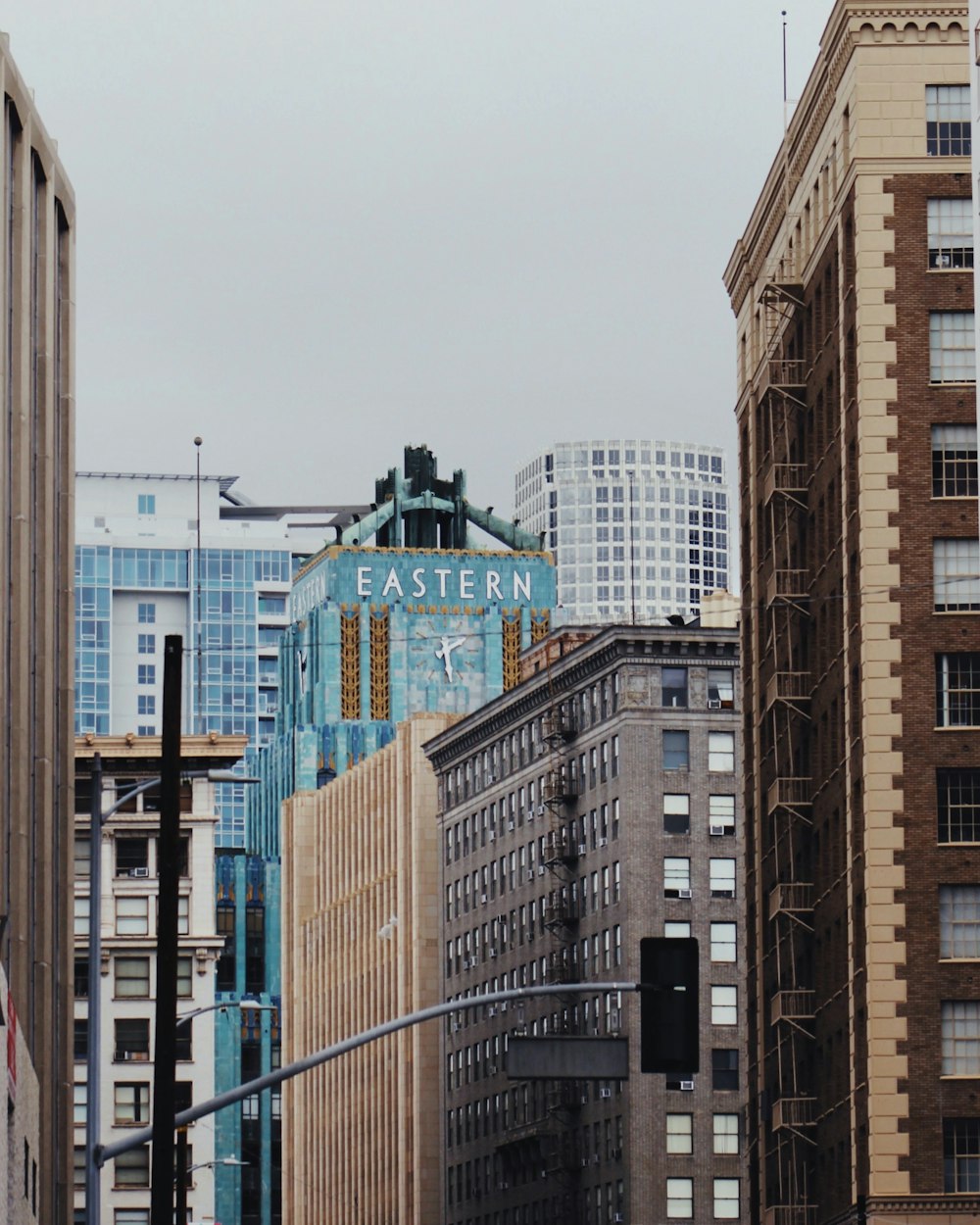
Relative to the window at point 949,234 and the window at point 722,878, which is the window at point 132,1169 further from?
the window at point 949,234

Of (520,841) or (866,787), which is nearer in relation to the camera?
(866,787)

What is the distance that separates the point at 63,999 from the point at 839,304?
113 ft

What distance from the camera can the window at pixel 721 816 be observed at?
549 feet

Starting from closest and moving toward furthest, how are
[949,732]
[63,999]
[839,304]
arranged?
1. [63,999]
2. [949,732]
3. [839,304]

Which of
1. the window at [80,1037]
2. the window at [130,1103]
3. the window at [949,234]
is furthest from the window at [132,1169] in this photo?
the window at [949,234]

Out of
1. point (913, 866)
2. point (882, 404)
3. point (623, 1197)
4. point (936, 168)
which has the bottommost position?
point (623, 1197)

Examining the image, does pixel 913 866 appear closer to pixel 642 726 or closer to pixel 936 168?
pixel 936 168

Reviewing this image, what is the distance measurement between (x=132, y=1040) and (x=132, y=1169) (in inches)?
231

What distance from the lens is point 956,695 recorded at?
103 metres

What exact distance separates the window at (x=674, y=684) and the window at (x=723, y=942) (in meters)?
11.6

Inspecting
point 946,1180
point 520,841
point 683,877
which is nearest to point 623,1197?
point 683,877

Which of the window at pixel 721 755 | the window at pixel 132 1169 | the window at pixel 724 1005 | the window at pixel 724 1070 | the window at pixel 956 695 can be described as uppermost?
the window at pixel 721 755

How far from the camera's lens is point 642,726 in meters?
168

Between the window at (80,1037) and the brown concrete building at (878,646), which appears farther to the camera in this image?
the window at (80,1037)
